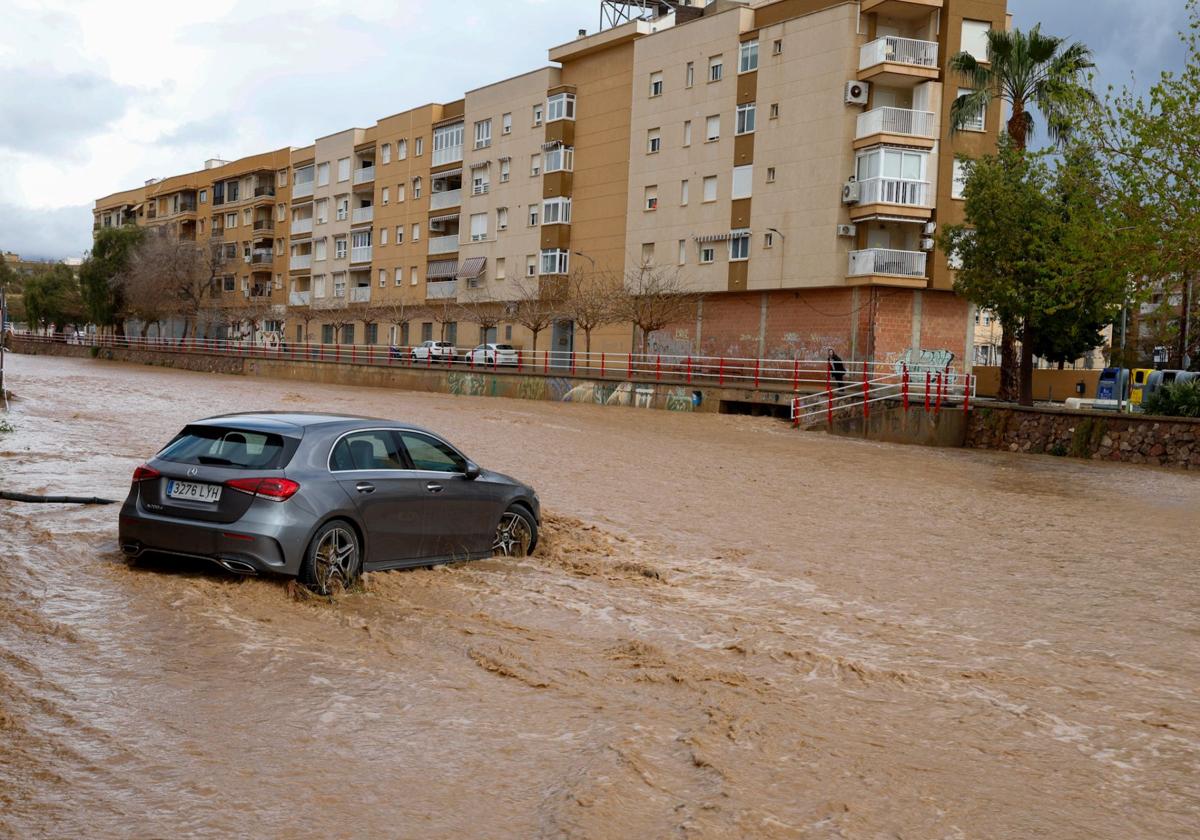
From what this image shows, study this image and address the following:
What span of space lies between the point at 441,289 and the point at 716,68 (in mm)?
23059

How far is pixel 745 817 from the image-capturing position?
208 inches

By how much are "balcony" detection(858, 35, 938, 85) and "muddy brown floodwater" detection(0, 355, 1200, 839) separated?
99.6 feet

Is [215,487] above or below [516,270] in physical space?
below

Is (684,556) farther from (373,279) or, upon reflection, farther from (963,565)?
(373,279)

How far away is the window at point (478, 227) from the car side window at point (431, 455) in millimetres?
53577

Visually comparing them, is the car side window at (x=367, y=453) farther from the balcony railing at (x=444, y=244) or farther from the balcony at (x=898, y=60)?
the balcony railing at (x=444, y=244)

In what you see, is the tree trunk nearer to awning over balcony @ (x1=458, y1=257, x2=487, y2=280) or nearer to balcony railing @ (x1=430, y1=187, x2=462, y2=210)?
awning over balcony @ (x1=458, y1=257, x2=487, y2=280)

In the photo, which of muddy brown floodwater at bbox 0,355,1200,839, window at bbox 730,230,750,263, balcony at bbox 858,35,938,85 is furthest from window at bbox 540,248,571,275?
muddy brown floodwater at bbox 0,355,1200,839

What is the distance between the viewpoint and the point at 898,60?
4197 centimetres

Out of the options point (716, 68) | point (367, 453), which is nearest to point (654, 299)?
point (716, 68)

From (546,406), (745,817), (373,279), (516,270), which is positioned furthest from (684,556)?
(373,279)

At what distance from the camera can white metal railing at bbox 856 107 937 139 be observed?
138ft

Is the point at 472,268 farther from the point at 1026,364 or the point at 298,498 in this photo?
the point at 298,498

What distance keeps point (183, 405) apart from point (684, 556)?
24515 mm
